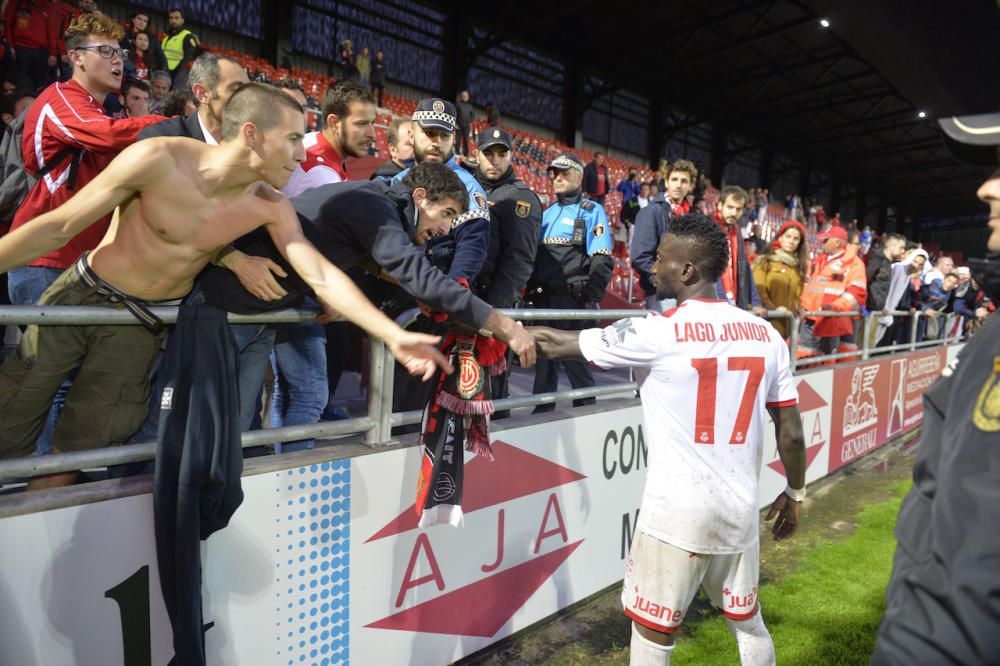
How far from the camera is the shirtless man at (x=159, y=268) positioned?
6.51 ft

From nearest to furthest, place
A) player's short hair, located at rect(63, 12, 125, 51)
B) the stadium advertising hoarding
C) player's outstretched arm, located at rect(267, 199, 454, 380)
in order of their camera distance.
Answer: the stadium advertising hoarding
player's outstretched arm, located at rect(267, 199, 454, 380)
player's short hair, located at rect(63, 12, 125, 51)

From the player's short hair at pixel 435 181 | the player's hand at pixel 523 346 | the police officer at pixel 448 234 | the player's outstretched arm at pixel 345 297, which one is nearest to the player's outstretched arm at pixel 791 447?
the player's hand at pixel 523 346

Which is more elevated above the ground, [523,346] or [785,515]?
[523,346]

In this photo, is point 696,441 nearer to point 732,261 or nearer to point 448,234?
point 448,234

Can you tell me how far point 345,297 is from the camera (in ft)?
6.75

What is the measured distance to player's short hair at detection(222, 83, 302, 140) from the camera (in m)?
2.03

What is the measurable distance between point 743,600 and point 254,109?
7.76 ft

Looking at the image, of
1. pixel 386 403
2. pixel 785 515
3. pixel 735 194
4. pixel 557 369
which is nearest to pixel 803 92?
pixel 735 194

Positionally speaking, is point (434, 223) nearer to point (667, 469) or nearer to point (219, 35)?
point (667, 469)

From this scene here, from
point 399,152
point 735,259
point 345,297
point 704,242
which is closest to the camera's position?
point 345,297

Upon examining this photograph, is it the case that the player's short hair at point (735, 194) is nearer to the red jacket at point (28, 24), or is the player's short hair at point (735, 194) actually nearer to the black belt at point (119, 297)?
the black belt at point (119, 297)

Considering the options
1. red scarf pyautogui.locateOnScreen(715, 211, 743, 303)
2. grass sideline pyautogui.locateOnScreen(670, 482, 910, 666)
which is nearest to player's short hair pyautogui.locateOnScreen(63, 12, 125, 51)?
grass sideline pyautogui.locateOnScreen(670, 482, 910, 666)

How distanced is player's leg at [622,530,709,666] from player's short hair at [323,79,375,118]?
2485mm

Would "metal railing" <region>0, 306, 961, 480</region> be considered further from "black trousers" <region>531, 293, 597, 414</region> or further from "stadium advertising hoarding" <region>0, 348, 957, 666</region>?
"black trousers" <region>531, 293, 597, 414</region>
